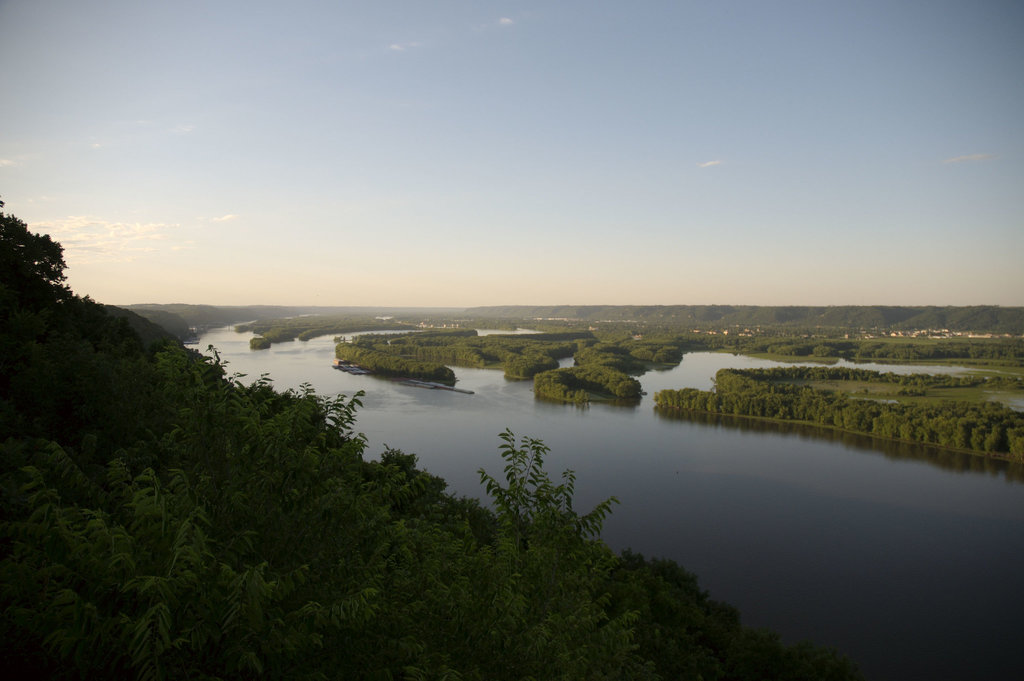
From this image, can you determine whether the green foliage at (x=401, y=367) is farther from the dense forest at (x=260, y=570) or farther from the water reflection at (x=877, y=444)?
the dense forest at (x=260, y=570)

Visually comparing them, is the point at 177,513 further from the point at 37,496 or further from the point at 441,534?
the point at 441,534

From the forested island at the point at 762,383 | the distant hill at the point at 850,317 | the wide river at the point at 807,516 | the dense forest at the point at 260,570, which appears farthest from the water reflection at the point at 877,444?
the distant hill at the point at 850,317

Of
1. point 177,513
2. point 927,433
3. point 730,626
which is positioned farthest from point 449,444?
point 927,433

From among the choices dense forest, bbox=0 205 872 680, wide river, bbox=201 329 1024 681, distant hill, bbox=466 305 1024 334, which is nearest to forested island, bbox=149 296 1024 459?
wide river, bbox=201 329 1024 681

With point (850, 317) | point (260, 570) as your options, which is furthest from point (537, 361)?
point (850, 317)

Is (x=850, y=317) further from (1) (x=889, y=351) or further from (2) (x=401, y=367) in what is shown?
(2) (x=401, y=367)

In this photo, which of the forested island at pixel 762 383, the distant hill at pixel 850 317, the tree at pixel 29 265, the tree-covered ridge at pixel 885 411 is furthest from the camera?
the distant hill at pixel 850 317
